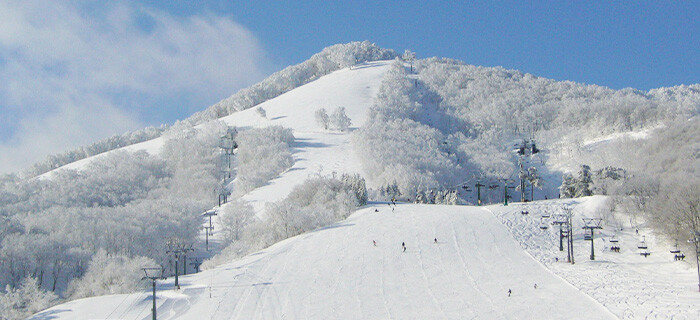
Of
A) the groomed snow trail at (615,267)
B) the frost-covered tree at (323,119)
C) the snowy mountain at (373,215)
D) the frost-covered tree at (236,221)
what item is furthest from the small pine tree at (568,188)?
the frost-covered tree at (323,119)

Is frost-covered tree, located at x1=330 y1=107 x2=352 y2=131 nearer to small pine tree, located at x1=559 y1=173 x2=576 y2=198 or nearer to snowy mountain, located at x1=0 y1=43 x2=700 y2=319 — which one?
snowy mountain, located at x1=0 y1=43 x2=700 y2=319

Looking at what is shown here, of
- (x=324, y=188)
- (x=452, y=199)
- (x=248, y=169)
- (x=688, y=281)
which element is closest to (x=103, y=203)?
(x=248, y=169)

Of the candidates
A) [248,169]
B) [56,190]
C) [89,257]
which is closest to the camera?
[89,257]

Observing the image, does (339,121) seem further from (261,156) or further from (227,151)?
(227,151)

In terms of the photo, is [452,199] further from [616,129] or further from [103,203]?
[616,129]

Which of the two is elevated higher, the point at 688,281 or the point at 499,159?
the point at 499,159

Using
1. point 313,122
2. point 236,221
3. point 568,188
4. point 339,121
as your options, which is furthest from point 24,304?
point 313,122

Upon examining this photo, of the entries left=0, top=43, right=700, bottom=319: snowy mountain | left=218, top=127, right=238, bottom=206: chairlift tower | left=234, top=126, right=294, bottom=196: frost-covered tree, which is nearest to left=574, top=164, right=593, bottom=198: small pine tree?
left=0, top=43, right=700, bottom=319: snowy mountain
